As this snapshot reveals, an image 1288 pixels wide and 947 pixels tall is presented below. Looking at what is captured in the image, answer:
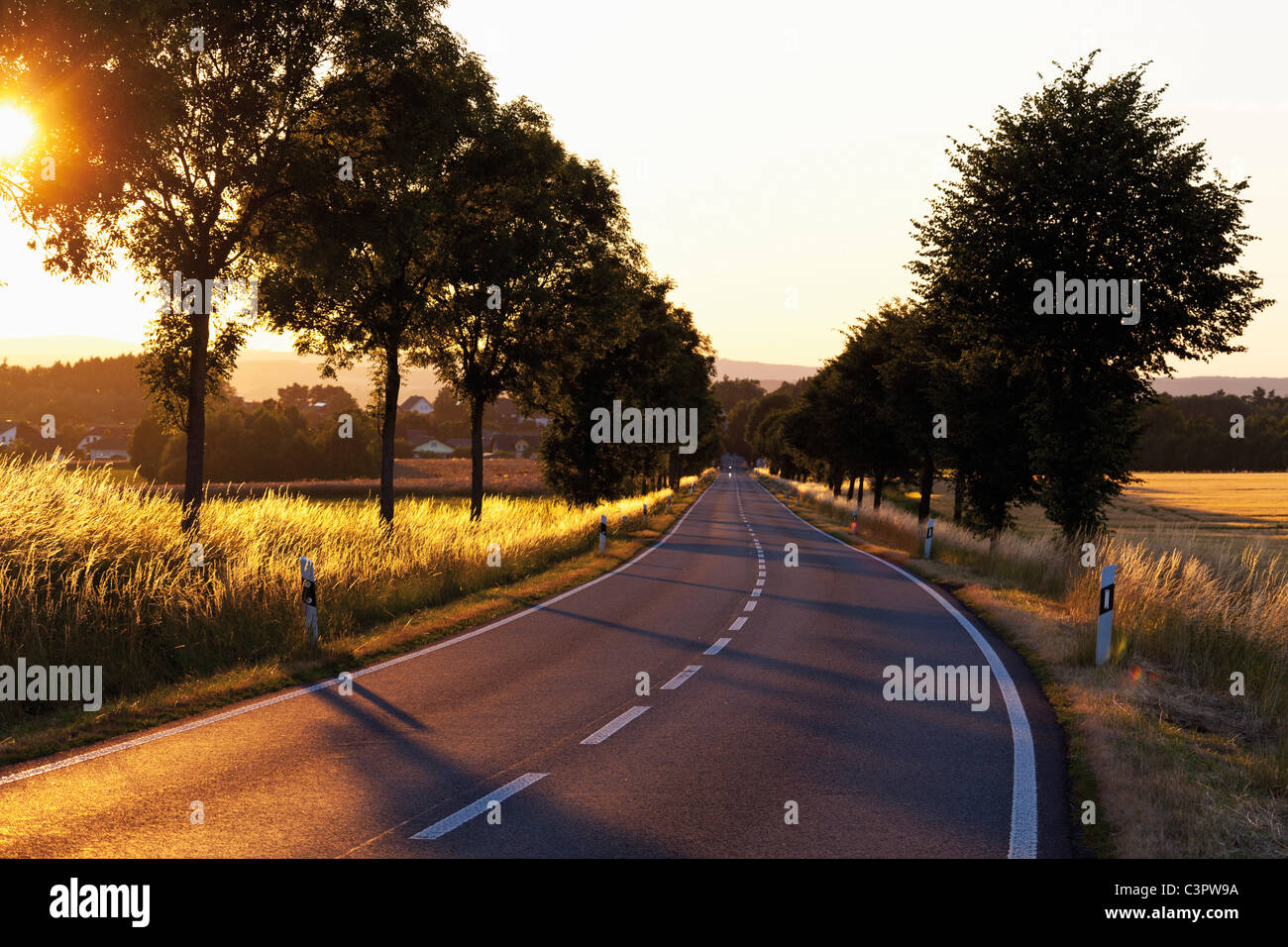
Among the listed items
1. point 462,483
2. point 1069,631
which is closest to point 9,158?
point 1069,631

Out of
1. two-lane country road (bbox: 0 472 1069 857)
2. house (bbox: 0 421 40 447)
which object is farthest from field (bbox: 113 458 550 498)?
two-lane country road (bbox: 0 472 1069 857)

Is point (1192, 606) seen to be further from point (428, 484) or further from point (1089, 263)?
point (428, 484)

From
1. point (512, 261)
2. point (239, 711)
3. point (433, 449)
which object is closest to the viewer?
point (239, 711)

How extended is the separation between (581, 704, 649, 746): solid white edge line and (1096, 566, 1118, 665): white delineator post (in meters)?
5.24

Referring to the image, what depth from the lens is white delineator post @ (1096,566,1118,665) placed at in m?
9.94

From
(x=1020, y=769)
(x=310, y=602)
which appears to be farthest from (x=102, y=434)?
(x=1020, y=769)

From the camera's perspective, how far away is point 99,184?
42.9 feet

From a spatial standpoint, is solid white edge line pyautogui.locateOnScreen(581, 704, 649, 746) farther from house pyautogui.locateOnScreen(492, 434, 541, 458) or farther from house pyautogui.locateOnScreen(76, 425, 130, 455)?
house pyautogui.locateOnScreen(492, 434, 541, 458)

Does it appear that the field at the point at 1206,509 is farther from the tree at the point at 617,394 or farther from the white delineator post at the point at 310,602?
the white delineator post at the point at 310,602

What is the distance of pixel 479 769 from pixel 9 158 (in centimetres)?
1157

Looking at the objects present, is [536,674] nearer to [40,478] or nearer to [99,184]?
[40,478]

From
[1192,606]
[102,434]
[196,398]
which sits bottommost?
[1192,606]

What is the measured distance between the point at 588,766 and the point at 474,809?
114 cm

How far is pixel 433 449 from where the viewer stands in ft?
554
